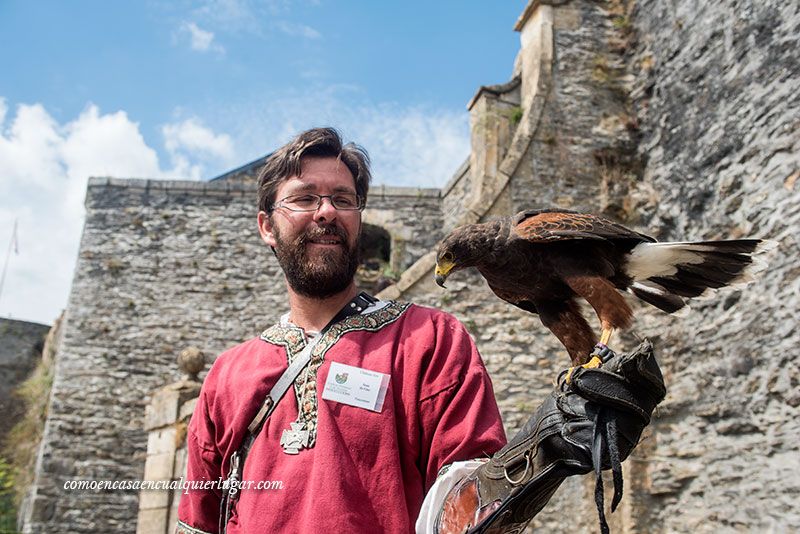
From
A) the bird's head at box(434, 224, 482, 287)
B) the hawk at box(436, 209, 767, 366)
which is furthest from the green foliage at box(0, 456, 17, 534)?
the hawk at box(436, 209, 767, 366)

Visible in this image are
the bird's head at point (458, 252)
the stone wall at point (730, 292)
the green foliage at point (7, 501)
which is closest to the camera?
the bird's head at point (458, 252)

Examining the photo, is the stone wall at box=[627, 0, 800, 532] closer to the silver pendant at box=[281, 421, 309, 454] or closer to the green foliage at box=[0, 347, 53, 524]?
the silver pendant at box=[281, 421, 309, 454]

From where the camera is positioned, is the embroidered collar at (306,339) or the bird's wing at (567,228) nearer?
the embroidered collar at (306,339)

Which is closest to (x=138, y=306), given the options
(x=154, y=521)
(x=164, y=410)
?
(x=164, y=410)

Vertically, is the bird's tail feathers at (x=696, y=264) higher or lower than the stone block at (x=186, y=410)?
lower

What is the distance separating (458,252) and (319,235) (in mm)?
507

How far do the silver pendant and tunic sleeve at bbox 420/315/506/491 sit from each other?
1.16 feet

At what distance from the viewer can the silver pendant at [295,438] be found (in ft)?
7.01

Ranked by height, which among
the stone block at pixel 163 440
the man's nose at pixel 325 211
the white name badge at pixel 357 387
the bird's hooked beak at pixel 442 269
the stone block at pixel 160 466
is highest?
the man's nose at pixel 325 211

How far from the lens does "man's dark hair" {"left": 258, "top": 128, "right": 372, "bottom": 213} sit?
8.29 feet

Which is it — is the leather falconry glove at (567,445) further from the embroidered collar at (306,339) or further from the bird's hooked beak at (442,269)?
the bird's hooked beak at (442,269)

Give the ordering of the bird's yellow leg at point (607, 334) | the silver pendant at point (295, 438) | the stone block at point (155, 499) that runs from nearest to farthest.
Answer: the silver pendant at point (295, 438) → the bird's yellow leg at point (607, 334) → the stone block at point (155, 499)

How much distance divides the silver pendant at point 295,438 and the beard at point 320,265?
0.50 metres

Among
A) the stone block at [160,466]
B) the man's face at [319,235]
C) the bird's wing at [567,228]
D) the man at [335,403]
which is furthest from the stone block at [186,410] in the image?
the bird's wing at [567,228]
